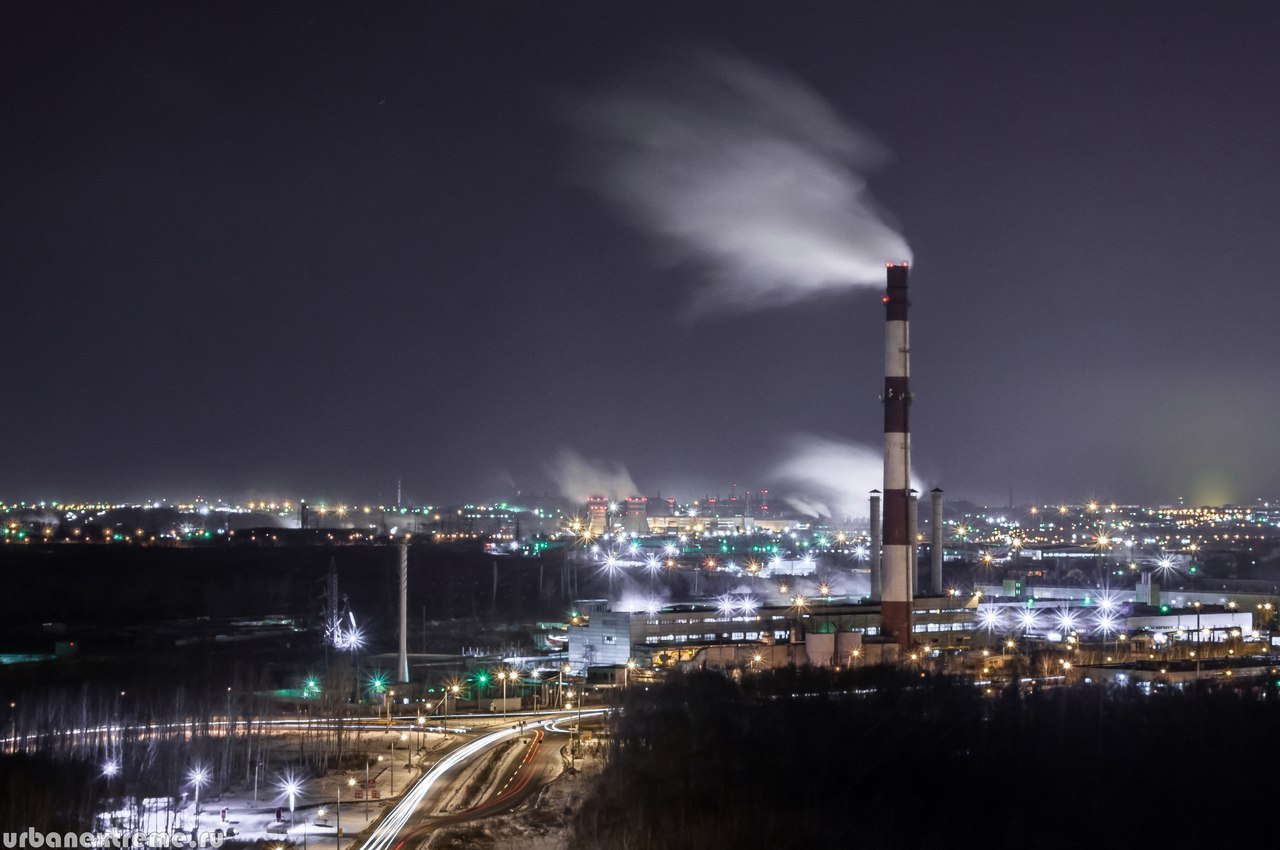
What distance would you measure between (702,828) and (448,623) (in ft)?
98.8

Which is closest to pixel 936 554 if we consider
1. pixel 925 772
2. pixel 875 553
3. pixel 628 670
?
pixel 875 553

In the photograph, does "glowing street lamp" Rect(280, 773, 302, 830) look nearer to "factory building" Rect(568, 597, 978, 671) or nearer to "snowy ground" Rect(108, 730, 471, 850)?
"snowy ground" Rect(108, 730, 471, 850)

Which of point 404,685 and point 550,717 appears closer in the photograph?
point 550,717

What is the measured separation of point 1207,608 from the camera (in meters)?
33.6

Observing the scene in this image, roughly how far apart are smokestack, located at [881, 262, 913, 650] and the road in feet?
27.8

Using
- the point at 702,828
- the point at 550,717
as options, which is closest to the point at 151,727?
the point at 550,717

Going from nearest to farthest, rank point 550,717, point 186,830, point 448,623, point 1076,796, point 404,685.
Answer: point 186,830, point 1076,796, point 550,717, point 404,685, point 448,623

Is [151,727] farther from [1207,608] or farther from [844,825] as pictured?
[1207,608]

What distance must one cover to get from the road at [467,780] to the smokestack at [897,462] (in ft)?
27.8

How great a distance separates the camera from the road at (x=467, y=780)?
14.1m

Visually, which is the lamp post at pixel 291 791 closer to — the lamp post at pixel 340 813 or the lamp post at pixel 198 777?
the lamp post at pixel 340 813

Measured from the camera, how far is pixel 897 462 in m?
26.0

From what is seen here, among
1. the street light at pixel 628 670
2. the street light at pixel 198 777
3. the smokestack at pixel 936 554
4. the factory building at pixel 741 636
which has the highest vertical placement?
the smokestack at pixel 936 554

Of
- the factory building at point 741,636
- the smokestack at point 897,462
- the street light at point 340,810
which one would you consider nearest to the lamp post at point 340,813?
the street light at point 340,810
